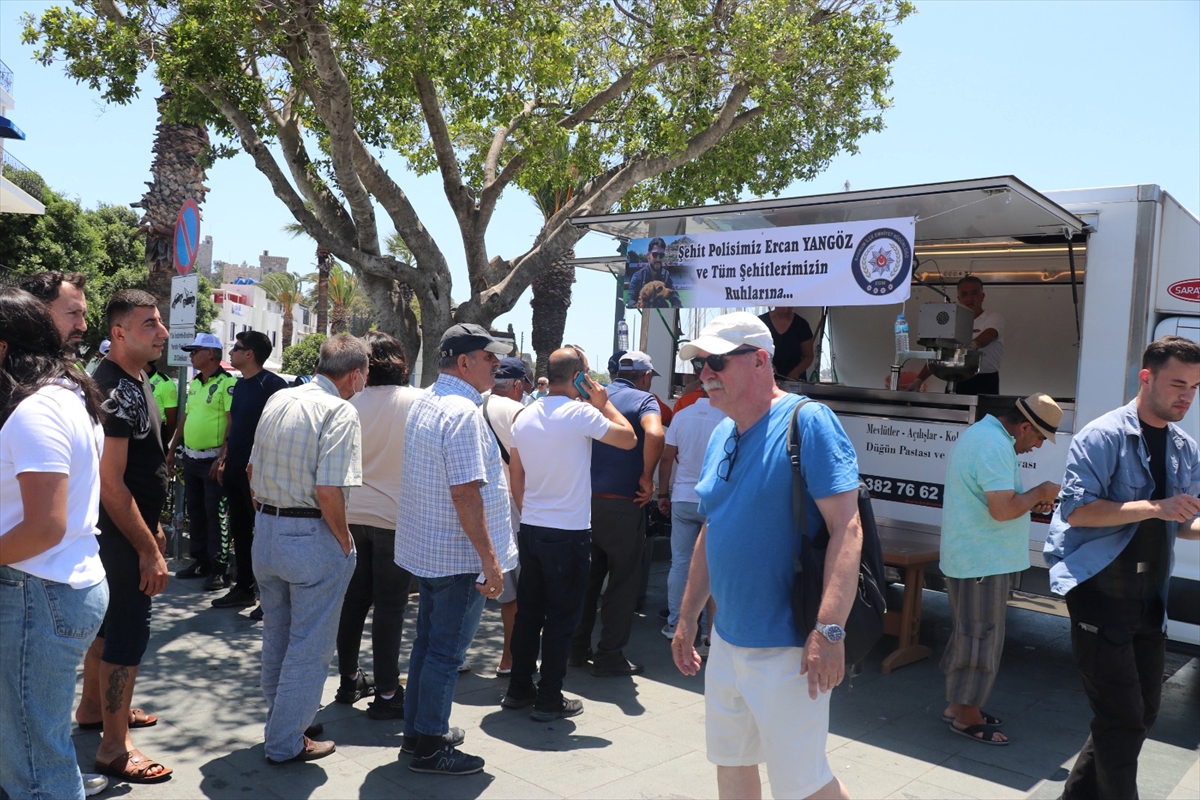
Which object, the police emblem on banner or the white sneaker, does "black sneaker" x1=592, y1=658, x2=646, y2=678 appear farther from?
the police emblem on banner

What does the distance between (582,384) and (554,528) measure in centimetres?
83

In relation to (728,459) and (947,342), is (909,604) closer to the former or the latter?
(947,342)

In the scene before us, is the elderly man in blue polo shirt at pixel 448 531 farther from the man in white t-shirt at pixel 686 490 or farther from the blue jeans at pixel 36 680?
the man in white t-shirt at pixel 686 490

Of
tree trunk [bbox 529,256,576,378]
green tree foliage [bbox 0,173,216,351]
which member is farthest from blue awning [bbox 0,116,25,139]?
tree trunk [bbox 529,256,576,378]

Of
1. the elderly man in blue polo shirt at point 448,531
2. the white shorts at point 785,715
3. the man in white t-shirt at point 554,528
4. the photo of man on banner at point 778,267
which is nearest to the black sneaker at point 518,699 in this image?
the man in white t-shirt at point 554,528

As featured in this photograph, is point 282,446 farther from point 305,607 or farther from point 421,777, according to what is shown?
point 421,777

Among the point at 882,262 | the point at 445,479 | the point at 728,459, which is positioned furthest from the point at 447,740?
the point at 882,262

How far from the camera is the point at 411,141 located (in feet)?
→ 43.8

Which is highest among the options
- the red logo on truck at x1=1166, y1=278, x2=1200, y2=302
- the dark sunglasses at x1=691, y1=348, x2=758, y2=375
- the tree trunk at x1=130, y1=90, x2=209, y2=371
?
the tree trunk at x1=130, y1=90, x2=209, y2=371

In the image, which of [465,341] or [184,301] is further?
[184,301]

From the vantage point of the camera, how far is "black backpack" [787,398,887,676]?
273 centimetres

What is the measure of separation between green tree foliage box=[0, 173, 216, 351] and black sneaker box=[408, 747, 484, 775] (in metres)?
28.0

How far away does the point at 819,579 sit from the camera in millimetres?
2727

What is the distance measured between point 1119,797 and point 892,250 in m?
3.61
